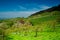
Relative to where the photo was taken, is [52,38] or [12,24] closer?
[52,38]

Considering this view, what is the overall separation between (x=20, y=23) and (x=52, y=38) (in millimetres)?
33926

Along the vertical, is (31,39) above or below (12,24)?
below

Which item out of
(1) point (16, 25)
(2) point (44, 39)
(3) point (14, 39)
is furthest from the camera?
(1) point (16, 25)

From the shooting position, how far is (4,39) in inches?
1919

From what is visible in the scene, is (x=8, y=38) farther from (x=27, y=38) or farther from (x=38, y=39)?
(x=38, y=39)

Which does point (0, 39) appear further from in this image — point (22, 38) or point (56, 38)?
point (56, 38)

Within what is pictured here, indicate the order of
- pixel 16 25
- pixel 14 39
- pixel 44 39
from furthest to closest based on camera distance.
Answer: pixel 16 25 → pixel 14 39 → pixel 44 39

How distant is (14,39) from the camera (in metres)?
49.1

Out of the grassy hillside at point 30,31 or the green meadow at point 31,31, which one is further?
the grassy hillside at point 30,31

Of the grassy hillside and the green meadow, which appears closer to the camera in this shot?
the green meadow

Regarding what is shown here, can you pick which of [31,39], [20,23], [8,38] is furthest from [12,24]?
[31,39]

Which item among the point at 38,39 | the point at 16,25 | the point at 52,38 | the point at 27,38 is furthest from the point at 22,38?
the point at 16,25

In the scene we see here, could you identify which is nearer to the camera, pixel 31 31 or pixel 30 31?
pixel 31 31

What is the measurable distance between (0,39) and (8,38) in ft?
14.3
